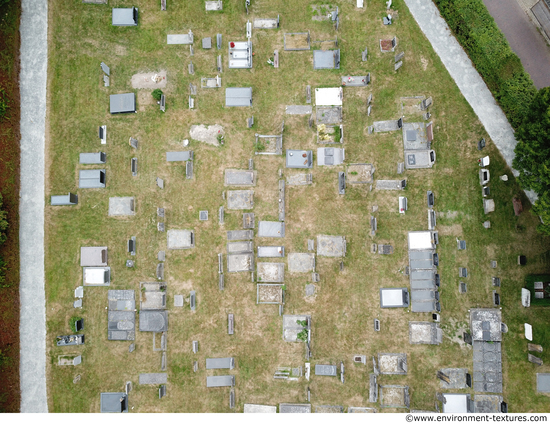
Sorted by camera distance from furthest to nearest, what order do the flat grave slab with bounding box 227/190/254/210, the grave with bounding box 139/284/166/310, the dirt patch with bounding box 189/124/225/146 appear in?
the dirt patch with bounding box 189/124/225/146
the flat grave slab with bounding box 227/190/254/210
the grave with bounding box 139/284/166/310

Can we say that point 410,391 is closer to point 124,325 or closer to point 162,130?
point 124,325

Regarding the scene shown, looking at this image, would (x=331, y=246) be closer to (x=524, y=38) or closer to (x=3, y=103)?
(x=524, y=38)

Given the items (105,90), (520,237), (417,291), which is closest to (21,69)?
(105,90)

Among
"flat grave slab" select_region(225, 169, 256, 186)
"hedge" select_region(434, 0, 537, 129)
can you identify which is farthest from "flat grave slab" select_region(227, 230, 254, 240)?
"hedge" select_region(434, 0, 537, 129)

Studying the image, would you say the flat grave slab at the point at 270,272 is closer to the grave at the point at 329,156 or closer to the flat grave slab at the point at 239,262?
the flat grave slab at the point at 239,262

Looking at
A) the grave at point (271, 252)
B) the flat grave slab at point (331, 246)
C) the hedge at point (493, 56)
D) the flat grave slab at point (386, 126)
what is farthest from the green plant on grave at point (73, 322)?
the hedge at point (493, 56)

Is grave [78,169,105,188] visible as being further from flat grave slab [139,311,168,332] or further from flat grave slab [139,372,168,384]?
flat grave slab [139,372,168,384]
